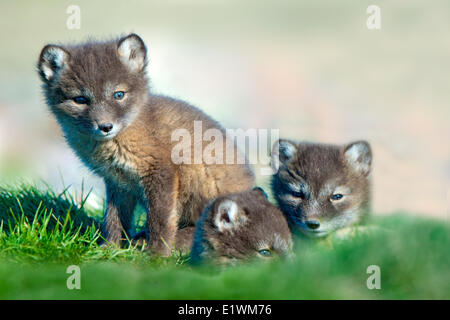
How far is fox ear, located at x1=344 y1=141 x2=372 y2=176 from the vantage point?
180 inches

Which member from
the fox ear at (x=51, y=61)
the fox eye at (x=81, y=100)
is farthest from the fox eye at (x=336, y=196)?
the fox ear at (x=51, y=61)

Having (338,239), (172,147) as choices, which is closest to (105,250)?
(172,147)

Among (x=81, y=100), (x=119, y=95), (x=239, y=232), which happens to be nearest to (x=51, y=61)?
(x=81, y=100)

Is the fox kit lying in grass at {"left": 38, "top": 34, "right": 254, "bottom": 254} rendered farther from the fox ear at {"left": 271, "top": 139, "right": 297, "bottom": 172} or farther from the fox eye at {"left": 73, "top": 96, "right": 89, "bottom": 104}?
the fox ear at {"left": 271, "top": 139, "right": 297, "bottom": 172}

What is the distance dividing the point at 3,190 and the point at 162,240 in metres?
2.29

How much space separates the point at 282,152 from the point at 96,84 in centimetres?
168

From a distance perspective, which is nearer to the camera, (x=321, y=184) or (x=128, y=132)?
(x=321, y=184)

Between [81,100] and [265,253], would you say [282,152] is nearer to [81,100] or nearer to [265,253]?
[265,253]

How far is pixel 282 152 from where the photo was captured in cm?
469

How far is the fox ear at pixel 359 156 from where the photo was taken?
4.58 m

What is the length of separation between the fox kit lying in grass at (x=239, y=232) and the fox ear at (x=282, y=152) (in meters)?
0.64

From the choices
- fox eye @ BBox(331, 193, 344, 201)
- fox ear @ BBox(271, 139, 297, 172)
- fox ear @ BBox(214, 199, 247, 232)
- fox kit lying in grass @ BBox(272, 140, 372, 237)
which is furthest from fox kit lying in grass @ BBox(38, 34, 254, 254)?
fox eye @ BBox(331, 193, 344, 201)

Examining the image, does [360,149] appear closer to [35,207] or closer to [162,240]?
[162,240]
